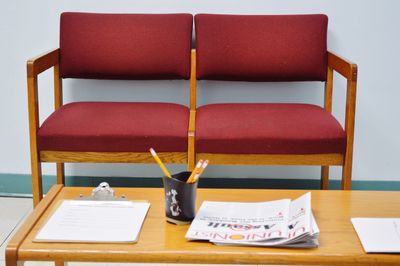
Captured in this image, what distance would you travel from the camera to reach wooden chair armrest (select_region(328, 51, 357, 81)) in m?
1.84

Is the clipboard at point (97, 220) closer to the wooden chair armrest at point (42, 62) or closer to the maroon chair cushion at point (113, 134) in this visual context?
the maroon chair cushion at point (113, 134)

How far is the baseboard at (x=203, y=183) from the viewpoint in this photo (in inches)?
92.7

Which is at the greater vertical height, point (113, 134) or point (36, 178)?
point (113, 134)

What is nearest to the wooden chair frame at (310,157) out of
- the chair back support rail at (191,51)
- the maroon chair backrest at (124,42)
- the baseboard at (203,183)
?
the chair back support rail at (191,51)

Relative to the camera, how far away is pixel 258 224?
3.79 feet

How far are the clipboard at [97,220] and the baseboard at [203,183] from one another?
3.46 feet

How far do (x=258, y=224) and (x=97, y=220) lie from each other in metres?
0.32

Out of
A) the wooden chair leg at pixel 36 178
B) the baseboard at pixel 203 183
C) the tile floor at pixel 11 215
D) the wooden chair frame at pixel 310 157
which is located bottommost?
the tile floor at pixel 11 215

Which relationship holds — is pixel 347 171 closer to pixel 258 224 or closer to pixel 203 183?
pixel 203 183

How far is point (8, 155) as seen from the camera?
2363 mm

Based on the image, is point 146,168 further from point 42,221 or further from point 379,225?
point 379,225

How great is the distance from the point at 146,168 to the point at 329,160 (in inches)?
32.1

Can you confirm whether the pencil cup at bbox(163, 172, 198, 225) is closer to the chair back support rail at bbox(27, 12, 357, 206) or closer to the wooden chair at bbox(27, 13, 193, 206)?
the wooden chair at bbox(27, 13, 193, 206)

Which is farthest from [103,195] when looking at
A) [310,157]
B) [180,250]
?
[310,157]
